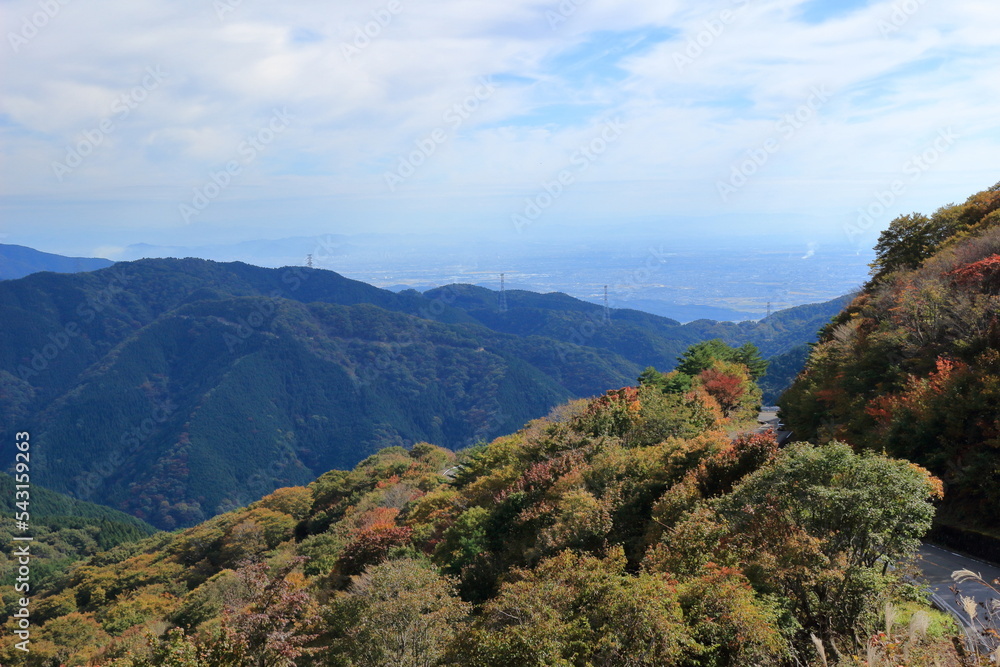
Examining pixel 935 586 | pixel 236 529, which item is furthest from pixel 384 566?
pixel 236 529

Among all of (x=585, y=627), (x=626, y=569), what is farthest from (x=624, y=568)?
(x=585, y=627)

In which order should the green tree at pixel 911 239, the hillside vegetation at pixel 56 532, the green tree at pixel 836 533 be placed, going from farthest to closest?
the hillside vegetation at pixel 56 532 → the green tree at pixel 911 239 → the green tree at pixel 836 533

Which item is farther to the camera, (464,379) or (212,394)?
(464,379)

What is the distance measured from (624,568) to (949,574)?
7923 millimetres

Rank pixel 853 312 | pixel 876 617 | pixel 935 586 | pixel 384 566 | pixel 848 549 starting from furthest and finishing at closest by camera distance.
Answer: pixel 853 312 → pixel 384 566 → pixel 935 586 → pixel 848 549 → pixel 876 617

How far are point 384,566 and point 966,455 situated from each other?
16639mm

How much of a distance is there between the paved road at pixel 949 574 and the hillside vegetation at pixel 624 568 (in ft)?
5.23

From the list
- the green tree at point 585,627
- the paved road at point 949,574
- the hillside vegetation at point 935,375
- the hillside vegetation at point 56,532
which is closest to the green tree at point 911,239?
the hillside vegetation at point 935,375

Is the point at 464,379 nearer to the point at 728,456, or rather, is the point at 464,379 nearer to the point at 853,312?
the point at 853,312

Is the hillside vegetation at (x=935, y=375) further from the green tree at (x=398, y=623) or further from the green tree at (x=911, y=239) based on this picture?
the green tree at (x=398, y=623)

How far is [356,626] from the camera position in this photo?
1462 centimetres

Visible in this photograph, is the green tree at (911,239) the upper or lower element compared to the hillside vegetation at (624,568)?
upper

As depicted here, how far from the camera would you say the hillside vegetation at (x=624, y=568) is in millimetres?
9938

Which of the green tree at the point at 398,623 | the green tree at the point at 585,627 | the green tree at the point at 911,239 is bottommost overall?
the green tree at the point at 398,623
